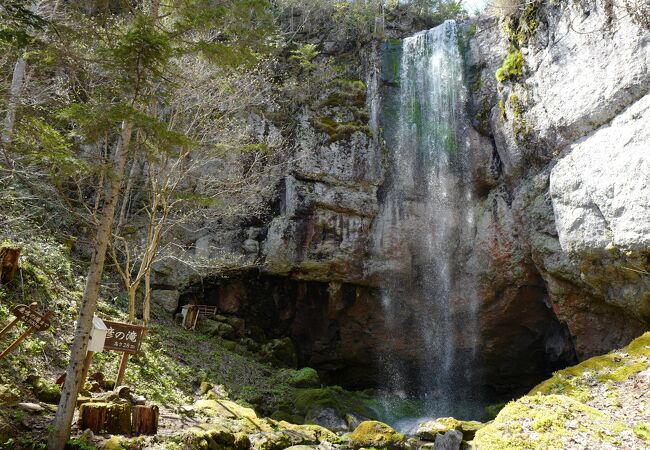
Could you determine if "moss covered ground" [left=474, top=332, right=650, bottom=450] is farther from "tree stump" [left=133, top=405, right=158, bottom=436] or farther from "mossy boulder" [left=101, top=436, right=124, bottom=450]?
"mossy boulder" [left=101, top=436, right=124, bottom=450]

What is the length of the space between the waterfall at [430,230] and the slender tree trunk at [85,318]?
1225cm

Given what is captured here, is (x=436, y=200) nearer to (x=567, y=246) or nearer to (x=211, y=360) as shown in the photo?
(x=567, y=246)

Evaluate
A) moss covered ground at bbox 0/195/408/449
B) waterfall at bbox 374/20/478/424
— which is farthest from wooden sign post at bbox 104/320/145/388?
waterfall at bbox 374/20/478/424

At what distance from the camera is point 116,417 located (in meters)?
6.33

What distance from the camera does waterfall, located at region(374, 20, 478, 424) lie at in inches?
688

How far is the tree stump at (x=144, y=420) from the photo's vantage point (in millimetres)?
6459

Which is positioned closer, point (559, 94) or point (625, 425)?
point (625, 425)

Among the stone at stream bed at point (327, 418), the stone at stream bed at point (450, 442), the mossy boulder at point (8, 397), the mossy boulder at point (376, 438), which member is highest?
the mossy boulder at point (8, 397)

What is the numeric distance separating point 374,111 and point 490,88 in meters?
4.39

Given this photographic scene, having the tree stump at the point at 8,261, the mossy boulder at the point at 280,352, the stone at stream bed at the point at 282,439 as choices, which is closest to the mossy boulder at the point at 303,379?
the mossy boulder at the point at 280,352

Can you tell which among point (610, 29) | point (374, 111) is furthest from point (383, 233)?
point (610, 29)

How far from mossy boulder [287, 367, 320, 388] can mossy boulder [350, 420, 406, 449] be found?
5.43m

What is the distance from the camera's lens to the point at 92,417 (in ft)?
20.2

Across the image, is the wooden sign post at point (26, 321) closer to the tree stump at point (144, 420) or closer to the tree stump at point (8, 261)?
the tree stump at point (144, 420)
